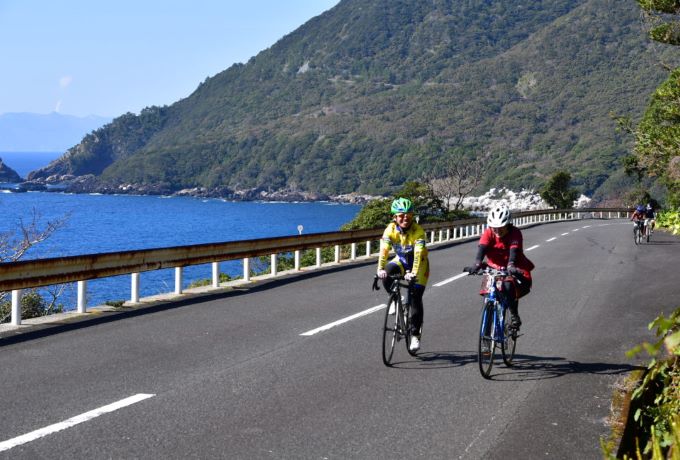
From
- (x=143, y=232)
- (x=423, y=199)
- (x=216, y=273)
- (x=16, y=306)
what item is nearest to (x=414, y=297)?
(x=16, y=306)

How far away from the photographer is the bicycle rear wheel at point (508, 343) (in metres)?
8.95

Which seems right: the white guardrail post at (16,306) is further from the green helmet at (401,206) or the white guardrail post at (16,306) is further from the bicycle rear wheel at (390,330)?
the green helmet at (401,206)

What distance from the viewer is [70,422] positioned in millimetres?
6555

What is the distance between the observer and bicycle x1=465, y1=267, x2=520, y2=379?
8570 millimetres

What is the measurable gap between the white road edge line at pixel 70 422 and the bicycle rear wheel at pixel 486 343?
3.08 metres

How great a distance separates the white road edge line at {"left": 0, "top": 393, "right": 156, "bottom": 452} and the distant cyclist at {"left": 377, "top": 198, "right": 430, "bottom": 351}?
2.97 meters

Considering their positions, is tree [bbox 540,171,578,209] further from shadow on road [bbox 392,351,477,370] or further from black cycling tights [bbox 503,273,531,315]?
black cycling tights [bbox 503,273,531,315]

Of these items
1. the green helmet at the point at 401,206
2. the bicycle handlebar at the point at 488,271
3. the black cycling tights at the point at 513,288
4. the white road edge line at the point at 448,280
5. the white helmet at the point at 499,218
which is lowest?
the white road edge line at the point at 448,280

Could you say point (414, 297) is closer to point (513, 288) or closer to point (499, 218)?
point (513, 288)

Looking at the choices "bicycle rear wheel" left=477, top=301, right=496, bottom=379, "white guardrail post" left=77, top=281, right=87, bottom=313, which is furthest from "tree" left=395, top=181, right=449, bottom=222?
"bicycle rear wheel" left=477, top=301, right=496, bottom=379

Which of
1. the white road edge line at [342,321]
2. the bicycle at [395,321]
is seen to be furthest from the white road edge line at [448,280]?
the bicycle at [395,321]

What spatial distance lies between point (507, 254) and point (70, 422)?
4601 mm

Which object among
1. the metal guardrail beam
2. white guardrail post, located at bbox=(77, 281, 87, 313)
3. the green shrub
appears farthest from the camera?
the green shrub

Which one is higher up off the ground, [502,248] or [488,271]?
[502,248]
